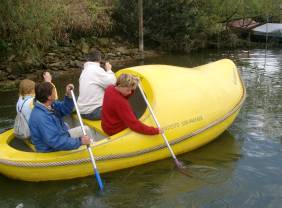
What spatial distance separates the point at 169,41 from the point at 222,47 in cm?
284

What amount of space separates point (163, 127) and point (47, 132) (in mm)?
1696

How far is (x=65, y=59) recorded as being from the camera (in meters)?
14.9

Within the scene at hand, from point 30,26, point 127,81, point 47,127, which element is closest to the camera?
point 47,127

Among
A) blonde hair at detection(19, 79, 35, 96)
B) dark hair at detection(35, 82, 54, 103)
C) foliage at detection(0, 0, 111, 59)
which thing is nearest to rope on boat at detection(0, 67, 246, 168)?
dark hair at detection(35, 82, 54, 103)

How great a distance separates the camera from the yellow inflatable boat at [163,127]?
5.51 metres

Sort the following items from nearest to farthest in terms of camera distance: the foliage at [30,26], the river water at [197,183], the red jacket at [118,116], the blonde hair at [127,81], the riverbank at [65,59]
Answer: the river water at [197,183], the blonde hair at [127,81], the red jacket at [118,116], the foliage at [30,26], the riverbank at [65,59]

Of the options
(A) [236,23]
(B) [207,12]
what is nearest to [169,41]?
(B) [207,12]

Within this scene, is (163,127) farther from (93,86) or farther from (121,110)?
(93,86)

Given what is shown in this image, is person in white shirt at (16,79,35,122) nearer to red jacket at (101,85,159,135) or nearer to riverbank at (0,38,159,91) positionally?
red jacket at (101,85,159,135)

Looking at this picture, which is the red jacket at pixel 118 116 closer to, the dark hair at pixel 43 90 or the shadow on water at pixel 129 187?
the shadow on water at pixel 129 187

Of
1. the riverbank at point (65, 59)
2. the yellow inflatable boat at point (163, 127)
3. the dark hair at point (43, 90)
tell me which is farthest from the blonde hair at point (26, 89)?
the riverbank at point (65, 59)


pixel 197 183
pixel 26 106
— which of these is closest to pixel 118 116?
pixel 26 106

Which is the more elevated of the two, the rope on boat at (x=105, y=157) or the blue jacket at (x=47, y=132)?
the blue jacket at (x=47, y=132)

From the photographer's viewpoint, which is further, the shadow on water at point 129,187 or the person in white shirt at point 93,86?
the person in white shirt at point 93,86
